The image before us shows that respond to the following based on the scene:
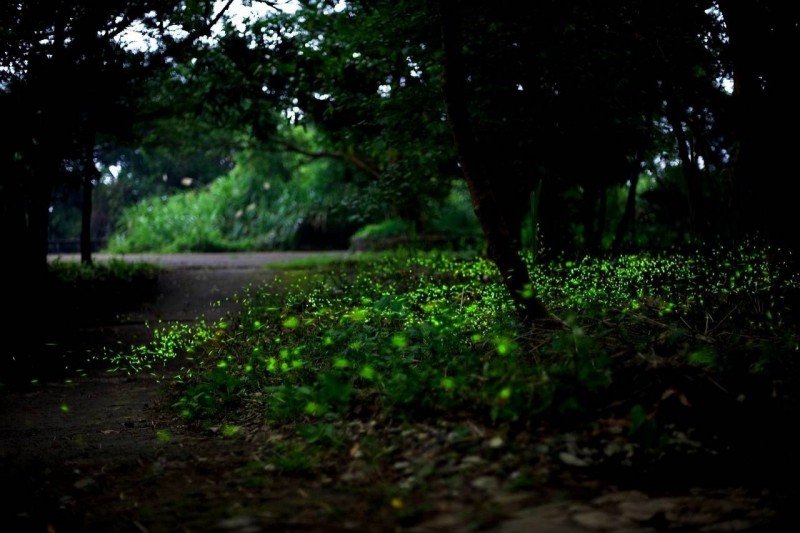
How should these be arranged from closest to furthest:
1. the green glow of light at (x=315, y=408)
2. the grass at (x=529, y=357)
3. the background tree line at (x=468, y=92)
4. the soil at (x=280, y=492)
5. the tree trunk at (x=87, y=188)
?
the soil at (x=280, y=492) → the grass at (x=529, y=357) → the green glow of light at (x=315, y=408) → the background tree line at (x=468, y=92) → the tree trunk at (x=87, y=188)

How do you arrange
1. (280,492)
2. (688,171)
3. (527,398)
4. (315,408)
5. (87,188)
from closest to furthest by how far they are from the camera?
(280,492) < (527,398) < (315,408) < (688,171) < (87,188)

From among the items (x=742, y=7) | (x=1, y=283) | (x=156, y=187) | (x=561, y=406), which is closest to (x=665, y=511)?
(x=561, y=406)

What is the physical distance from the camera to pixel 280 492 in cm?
366

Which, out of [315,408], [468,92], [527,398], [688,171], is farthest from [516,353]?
[688,171]

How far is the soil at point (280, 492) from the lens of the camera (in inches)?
122

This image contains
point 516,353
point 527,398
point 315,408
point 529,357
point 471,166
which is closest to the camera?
point 527,398

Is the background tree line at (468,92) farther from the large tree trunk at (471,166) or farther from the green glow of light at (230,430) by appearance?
the green glow of light at (230,430)

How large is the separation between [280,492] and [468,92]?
6.13 m

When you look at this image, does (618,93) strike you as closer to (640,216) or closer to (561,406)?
(561,406)

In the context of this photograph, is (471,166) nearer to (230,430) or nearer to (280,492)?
(230,430)

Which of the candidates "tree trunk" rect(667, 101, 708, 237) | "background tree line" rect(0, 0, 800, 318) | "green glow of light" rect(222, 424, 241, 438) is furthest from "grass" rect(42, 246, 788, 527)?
"tree trunk" rect(667, 101, 708, 237)

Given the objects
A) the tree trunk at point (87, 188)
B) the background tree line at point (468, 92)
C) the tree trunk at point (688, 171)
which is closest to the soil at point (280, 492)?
the background tree line at point (468, 92)

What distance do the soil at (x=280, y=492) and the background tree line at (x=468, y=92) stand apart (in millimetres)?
2071

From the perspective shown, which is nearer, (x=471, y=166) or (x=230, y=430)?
(x=230, y=430)
